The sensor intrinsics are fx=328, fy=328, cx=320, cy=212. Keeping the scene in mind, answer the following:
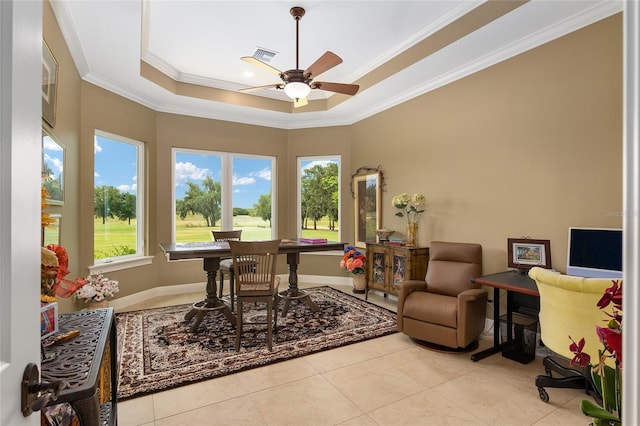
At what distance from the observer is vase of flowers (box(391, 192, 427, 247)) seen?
13.9 feet

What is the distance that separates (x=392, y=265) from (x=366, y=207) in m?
1.27

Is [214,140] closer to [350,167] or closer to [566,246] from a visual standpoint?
[350,167]

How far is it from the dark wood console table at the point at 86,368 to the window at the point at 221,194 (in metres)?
3.72

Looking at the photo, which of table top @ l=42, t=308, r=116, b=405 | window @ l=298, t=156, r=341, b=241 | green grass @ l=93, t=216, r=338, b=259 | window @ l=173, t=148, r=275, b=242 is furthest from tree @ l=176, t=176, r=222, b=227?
table top @ l=42, t=308, r=116, b=405

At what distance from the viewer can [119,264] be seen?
4336mm

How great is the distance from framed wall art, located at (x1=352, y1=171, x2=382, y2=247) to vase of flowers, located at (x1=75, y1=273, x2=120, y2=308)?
3400mm

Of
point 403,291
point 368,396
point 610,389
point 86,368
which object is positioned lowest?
point 368,396

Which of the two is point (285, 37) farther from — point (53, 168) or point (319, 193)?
point (319, 193)

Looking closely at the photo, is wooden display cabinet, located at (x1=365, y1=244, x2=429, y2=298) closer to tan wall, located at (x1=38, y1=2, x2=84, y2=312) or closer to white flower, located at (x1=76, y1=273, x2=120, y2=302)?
white flower, located at (x1=76, y1=273, x2=120, y2=302)

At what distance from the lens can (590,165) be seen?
9.08ft

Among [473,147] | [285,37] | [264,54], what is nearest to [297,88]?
[285,37]

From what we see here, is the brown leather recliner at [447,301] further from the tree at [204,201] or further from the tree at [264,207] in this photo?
the tree at [204,201]

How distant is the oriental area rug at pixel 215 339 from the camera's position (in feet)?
8.59

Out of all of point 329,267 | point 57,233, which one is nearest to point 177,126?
point 57,233
